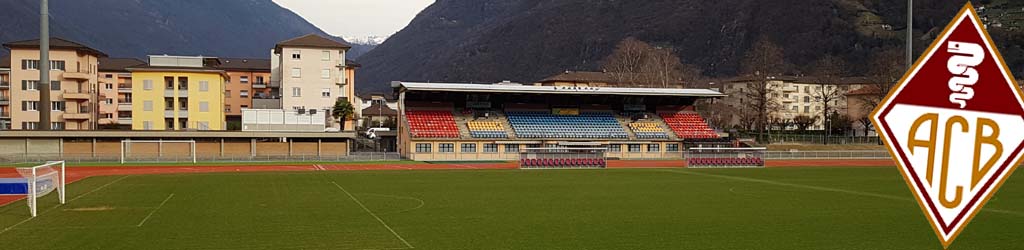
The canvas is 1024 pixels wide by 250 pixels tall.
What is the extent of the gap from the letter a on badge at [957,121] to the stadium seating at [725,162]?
1967 inches

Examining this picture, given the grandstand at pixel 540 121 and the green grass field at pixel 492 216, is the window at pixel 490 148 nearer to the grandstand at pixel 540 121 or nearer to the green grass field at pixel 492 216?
the grandstand at pixel 540 121

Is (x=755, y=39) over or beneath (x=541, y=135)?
over

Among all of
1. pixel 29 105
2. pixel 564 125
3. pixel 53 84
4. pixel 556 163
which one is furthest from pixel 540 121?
pixel 29 105

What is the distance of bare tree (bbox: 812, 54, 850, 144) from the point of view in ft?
300

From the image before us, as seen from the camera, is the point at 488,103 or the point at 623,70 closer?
the point at 488,103

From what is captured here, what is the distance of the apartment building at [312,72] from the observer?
9169 cm

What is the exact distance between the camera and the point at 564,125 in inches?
2800

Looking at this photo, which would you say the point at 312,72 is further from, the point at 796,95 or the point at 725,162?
the point at 796,95

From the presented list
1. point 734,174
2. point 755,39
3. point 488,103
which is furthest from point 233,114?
point 755,39

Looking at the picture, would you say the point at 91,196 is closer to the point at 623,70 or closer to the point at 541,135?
the point at 541,135

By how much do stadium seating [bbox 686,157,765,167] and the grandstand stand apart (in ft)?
36.7

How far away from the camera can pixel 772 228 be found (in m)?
20.2

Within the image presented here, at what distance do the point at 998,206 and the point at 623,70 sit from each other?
77.4 meters

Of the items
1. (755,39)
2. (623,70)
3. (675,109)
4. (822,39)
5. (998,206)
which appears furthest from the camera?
(755,39)
